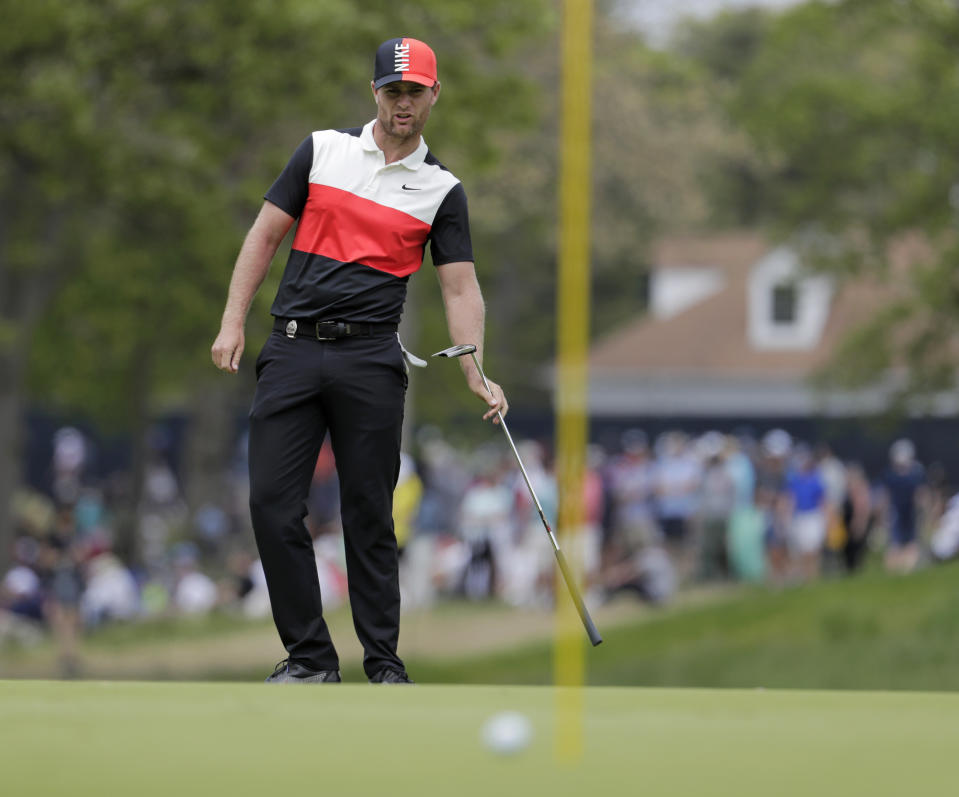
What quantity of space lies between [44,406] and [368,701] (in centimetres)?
3616

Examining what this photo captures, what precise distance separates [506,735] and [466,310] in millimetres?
2283

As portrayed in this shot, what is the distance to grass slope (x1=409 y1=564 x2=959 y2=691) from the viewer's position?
20594 millimetres

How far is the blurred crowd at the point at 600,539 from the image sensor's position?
2252cm

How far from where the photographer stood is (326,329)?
20.6 ft

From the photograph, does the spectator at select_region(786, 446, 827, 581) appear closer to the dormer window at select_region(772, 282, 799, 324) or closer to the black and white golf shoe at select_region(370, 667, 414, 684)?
the black and white golf shoe at select_region(370, 667, 414, 684)

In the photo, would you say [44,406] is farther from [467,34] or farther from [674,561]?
[467,34]

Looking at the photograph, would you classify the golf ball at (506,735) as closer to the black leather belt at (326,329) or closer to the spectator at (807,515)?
the black leather belt at (326,329)

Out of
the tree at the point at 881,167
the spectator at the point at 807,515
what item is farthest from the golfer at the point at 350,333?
the tree at the point at 881,167

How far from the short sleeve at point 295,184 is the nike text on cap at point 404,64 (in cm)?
31

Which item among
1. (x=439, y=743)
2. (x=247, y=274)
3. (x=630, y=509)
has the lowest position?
(x=630, y=509)

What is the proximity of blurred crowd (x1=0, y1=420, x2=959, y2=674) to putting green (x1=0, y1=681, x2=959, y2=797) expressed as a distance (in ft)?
51.0

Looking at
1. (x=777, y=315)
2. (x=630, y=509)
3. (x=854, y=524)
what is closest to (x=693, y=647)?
(x=630, y=509)

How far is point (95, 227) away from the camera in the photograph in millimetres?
23500

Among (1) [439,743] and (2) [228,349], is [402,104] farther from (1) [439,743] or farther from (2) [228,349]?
(1) [439,743]
